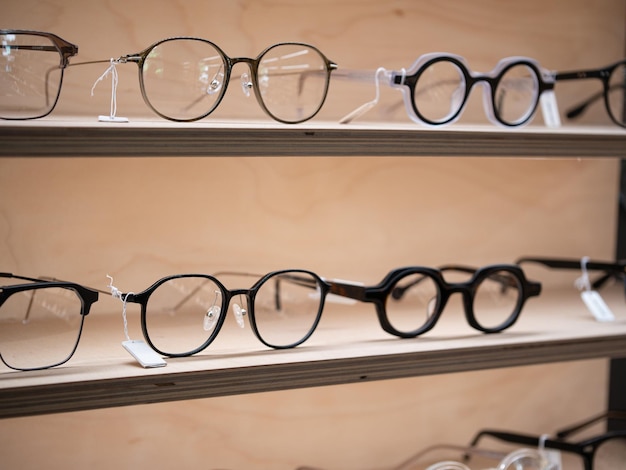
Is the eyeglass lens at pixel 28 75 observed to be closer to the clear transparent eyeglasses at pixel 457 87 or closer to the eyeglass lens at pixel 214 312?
the eyeglass lens at pixel 214 312

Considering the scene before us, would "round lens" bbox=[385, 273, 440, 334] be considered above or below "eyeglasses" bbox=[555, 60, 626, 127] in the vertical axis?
below

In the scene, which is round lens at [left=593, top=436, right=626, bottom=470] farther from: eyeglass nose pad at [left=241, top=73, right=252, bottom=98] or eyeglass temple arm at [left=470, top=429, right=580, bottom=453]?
eyeglass nose pad at [left=241, top=73, right=252, bottom=98]

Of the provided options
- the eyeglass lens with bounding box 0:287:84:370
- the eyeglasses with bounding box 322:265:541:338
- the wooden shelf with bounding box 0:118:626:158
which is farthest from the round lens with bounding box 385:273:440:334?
the eyeglass lens with bounding box 0:287:84:370

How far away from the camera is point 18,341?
3.23 feet

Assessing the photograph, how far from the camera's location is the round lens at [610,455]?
54.6 inches

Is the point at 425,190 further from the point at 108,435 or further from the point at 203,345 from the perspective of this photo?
the point at 108,435

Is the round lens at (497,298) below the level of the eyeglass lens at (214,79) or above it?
below

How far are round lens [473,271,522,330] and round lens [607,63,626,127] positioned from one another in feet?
1.33

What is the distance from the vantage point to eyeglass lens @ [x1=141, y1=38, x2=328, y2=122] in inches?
40.9

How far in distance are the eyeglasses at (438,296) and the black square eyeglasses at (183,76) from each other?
0.92 ft

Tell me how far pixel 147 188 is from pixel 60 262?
0.18 meters

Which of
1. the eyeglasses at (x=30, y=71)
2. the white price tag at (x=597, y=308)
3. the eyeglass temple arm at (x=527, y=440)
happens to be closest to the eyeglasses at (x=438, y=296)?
the white price tag at (x=597, y=308)

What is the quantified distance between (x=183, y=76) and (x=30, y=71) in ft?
0.66

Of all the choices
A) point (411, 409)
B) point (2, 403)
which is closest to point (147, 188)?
point (2, 403)
